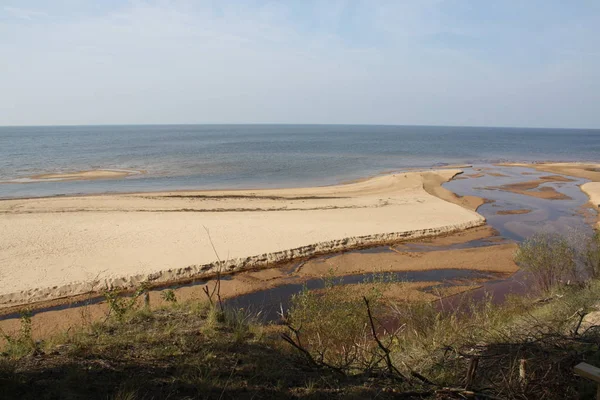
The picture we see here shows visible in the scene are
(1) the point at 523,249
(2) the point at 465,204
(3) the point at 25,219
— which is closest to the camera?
(1) the point at 523,249

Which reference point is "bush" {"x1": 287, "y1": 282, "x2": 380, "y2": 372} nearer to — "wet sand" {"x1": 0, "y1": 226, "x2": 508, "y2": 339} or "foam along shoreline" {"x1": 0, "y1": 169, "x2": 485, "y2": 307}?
"wet sand" {"x1": 0, "y1": 226, "x2": 508, "y2": 339}

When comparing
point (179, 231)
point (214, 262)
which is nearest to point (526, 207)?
point (214, 262)

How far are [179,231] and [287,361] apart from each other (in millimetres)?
16366

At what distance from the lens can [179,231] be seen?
21438 millimetres

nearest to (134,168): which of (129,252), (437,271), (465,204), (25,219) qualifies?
(25,219)

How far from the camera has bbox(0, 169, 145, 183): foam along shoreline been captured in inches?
1693

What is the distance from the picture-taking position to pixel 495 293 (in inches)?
584

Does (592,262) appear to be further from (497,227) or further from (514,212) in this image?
(514,212)

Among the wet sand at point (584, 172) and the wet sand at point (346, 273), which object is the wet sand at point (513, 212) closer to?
the wet sand at point (584, 172)

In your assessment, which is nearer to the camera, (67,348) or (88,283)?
(67,348)

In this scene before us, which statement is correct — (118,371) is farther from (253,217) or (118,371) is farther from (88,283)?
(253,217)

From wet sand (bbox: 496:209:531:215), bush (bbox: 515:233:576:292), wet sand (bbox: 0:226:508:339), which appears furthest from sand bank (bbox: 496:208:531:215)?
bush (bbox: 515:233:576:292)

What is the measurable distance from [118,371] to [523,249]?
14.5m

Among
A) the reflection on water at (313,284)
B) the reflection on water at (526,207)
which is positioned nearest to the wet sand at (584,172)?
the reflection on water at (526,207)
